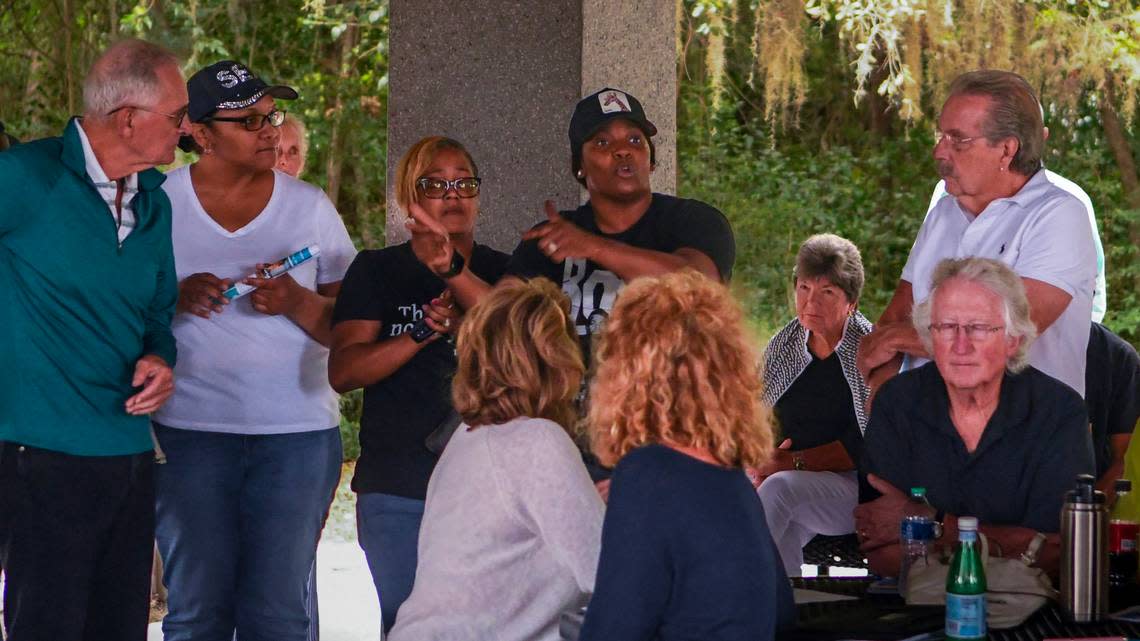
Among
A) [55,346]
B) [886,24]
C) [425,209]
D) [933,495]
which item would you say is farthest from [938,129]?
[886,24]

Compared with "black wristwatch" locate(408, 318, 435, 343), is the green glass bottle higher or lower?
lower

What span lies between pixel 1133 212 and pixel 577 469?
331 inches

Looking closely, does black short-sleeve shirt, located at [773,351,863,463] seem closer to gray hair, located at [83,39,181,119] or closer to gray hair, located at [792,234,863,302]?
gray hair, located at [792,234,863,302]

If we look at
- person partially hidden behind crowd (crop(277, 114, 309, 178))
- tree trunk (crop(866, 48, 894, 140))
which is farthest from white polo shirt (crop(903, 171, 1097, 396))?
tree trunk (crop(866, 48, 894, 140))

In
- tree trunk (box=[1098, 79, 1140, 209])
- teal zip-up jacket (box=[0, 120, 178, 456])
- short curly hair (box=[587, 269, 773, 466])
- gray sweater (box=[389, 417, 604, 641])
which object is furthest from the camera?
tree trunk (box=[1098, 79, 1140, 209])

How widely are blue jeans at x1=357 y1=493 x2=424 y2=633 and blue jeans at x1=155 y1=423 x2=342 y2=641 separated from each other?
0.19 metres

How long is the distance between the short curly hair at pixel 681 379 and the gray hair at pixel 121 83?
45.1 inches

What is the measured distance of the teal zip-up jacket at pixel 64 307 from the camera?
2.77 metres

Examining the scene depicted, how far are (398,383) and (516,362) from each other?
2.94 ft

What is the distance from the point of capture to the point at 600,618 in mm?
2164

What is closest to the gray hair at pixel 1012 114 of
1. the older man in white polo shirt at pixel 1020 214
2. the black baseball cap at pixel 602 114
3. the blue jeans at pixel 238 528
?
the older man in white polo shirt at pixel 1020 214

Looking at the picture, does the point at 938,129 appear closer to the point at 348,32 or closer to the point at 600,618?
the point at 600,618

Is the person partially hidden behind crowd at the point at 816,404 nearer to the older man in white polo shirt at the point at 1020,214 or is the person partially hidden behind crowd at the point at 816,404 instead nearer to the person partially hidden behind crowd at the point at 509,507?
the older man in white polo shirt at the point at 1020,214

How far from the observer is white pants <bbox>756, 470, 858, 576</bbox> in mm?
3971
